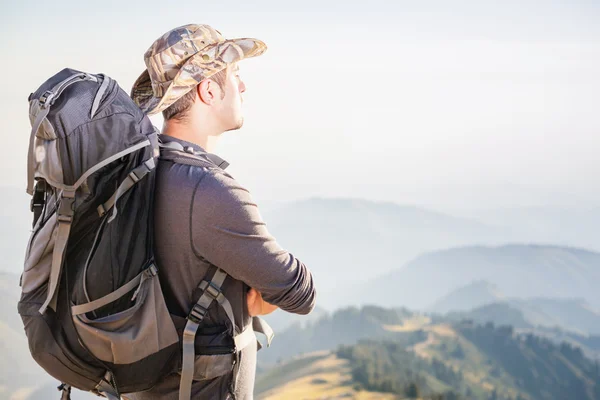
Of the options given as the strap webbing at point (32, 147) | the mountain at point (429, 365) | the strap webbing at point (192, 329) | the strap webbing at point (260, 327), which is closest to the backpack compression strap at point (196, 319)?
the strap webbing at point (192, 329)

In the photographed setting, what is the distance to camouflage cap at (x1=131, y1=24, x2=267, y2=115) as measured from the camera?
1833 mm

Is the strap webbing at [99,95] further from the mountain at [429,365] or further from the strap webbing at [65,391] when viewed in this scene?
the mountain at [429,365]

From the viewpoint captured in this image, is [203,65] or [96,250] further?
[203,65]

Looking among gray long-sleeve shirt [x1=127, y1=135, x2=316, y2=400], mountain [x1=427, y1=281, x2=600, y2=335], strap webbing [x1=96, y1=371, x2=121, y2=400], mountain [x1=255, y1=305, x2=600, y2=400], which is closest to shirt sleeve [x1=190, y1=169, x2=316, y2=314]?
gray long-sleeve shirt [x1=127, y1=135, x2=316, y2=400]

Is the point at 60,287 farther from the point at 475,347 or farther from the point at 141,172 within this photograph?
the point at 475,347

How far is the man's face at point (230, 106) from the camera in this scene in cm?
189

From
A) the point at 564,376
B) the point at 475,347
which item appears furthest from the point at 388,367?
Answer: the point at 564,376

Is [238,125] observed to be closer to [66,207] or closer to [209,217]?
[209,217]

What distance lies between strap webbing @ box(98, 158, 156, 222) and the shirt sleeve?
5.6 inches

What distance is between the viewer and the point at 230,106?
1894 mm

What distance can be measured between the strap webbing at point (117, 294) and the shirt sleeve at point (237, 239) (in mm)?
134

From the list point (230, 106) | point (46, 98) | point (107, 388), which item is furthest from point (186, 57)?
point (107, 388)

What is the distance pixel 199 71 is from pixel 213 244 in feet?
1.64

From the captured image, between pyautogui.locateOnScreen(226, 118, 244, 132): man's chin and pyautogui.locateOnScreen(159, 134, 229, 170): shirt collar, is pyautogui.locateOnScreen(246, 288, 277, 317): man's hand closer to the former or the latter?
pyautogui.locateOnScreen(159, 134, 229, 170): shirt collar
